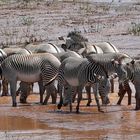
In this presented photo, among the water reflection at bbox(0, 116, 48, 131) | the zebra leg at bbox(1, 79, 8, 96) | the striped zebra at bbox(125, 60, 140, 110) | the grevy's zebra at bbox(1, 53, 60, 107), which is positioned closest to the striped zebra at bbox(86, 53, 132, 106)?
the striped zebra at bbox(125, 60, 140, 110)

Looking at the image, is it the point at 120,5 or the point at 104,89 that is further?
the point at 120,5

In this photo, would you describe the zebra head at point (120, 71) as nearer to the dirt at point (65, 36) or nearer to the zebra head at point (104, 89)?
the zebra head at point (104, 89)

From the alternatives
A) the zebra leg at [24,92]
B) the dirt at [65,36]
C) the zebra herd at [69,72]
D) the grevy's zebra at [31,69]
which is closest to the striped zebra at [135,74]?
the zebra herd at [69,72]

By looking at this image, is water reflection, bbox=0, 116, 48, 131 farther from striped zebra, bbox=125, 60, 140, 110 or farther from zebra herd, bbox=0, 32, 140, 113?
striped zebra, bbox=125, 60, 140, 110

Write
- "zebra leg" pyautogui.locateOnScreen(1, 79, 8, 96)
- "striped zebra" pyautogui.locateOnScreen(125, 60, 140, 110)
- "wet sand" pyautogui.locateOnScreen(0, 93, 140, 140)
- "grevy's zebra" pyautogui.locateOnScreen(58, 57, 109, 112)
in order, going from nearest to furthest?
1. "wet sand" pyautogui.locateOnScreen(0, 93, 140, 140)
2. "grevy's zebra" pyautogui.locateOnScreen(58, 57, 109, 112)
3. "striped zebra" pyautogui.locateOnScreen(125, 60, 140, 110)
4. "zebra leg" pyautogui.locateOnScreen(1, 79, 8, 96)

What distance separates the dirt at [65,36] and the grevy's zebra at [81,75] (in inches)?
20.0

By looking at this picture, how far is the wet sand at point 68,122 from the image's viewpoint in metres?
13.8

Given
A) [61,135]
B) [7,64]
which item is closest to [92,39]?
[7,64]

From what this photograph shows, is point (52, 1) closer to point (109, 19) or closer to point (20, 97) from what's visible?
point (109, 19)

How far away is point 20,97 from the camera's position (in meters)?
19.7

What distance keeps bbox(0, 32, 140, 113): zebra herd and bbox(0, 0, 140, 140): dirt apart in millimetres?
385

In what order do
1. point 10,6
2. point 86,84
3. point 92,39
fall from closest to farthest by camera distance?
point 86,84 → point 92,39 → point 10,6

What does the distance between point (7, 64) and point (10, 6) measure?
20.7 meters

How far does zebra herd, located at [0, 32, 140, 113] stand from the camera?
17.3 meters
